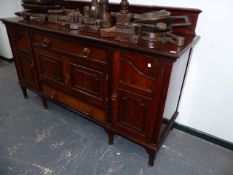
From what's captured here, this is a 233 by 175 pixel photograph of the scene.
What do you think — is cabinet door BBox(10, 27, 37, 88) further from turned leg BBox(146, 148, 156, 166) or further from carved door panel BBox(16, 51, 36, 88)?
turned leg BBox(146, 148, 156, 166)

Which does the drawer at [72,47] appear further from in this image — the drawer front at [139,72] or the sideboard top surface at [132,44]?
the drawer front at [139,72]

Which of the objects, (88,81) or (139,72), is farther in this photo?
(88,81)

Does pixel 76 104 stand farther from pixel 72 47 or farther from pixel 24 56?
pixel 24 56

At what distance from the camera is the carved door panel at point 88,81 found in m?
1.42

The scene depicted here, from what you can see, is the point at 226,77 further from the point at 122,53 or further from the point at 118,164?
the point at 118,164

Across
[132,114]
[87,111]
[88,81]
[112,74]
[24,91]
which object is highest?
[112,74]

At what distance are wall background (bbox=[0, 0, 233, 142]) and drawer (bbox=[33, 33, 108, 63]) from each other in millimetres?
632

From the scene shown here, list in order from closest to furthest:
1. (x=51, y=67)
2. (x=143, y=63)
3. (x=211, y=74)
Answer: (x=143, y=63), (x=211, y=74), (x=51, y=67)

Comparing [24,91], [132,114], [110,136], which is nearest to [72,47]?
[132,114]

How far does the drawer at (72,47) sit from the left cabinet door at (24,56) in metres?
0.17

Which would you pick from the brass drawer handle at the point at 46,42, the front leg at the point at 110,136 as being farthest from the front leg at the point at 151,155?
the brass drawer handle at the point at 46,42

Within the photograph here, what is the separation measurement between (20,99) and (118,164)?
1.45 m

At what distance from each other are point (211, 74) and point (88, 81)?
959mm

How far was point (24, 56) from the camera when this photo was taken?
1.92 m
